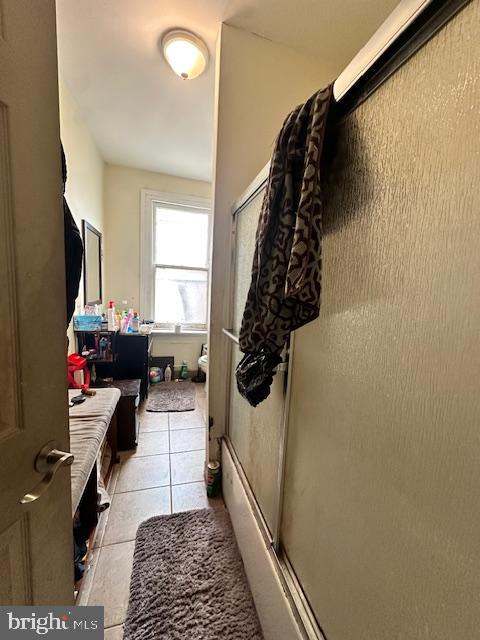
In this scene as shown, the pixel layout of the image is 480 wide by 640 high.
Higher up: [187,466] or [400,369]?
[400,369]

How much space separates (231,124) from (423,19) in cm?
129

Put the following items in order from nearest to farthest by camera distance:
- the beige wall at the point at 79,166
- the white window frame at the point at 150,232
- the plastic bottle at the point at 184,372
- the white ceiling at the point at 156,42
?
the white ceiling at the point at 156,42 → the beige wall at the point at 79,166 → the white window frame at the point at 150,232 → the plastic bottle at the point at 184,372

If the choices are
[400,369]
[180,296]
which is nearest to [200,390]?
[180,296]

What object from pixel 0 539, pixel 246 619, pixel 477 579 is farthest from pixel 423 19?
pixel 246 619

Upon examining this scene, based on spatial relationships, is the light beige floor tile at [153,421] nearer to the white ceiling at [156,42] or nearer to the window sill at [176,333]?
the window sill at [176,333]

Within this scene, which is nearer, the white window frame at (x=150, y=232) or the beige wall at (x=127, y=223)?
the beige wall at (x=127, y=223)

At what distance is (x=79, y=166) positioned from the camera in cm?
226

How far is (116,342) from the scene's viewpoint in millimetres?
2547

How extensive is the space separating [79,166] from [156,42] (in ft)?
3.80

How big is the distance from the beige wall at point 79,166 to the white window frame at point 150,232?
1.67ft

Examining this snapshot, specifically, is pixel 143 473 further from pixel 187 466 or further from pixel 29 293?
pixel 29 293

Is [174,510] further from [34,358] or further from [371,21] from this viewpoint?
[371,21]

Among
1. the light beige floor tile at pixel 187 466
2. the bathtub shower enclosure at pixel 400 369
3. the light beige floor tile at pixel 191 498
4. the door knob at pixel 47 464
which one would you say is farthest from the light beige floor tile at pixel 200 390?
the door knob at pixel 47 464

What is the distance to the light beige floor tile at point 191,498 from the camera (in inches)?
62.5
